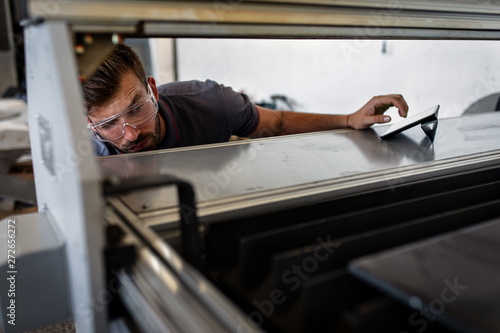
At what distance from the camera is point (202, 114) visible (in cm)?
172

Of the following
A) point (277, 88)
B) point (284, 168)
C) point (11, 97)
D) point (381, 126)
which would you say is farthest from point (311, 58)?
point (11, 97)

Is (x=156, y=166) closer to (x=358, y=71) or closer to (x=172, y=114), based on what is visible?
(x=172, y=114)

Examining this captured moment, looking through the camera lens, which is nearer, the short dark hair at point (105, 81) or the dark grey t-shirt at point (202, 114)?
the short dark hair at point (105, 81)

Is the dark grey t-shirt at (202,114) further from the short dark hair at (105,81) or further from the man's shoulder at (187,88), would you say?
the short dark hair at (105,81)

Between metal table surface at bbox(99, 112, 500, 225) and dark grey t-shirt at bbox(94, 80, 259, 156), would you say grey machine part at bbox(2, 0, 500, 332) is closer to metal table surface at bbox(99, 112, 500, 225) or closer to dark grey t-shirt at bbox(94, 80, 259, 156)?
metal table surface at bbox(99, 112, 500, 225)

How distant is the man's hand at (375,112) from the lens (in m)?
1.32

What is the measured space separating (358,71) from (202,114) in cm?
182

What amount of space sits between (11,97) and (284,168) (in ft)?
14.6

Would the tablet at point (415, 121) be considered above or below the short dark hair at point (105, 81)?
below

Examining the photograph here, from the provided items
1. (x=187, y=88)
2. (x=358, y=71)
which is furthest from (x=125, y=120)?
(x=358, y=71)

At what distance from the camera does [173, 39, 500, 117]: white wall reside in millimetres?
2381

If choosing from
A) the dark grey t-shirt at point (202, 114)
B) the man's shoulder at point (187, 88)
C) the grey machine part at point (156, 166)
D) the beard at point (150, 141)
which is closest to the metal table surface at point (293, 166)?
the grey machine part at point (156, 166)

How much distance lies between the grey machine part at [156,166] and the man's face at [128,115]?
0.41m

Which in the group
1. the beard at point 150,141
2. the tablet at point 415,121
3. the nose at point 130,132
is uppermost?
the tablet at point 415,121
